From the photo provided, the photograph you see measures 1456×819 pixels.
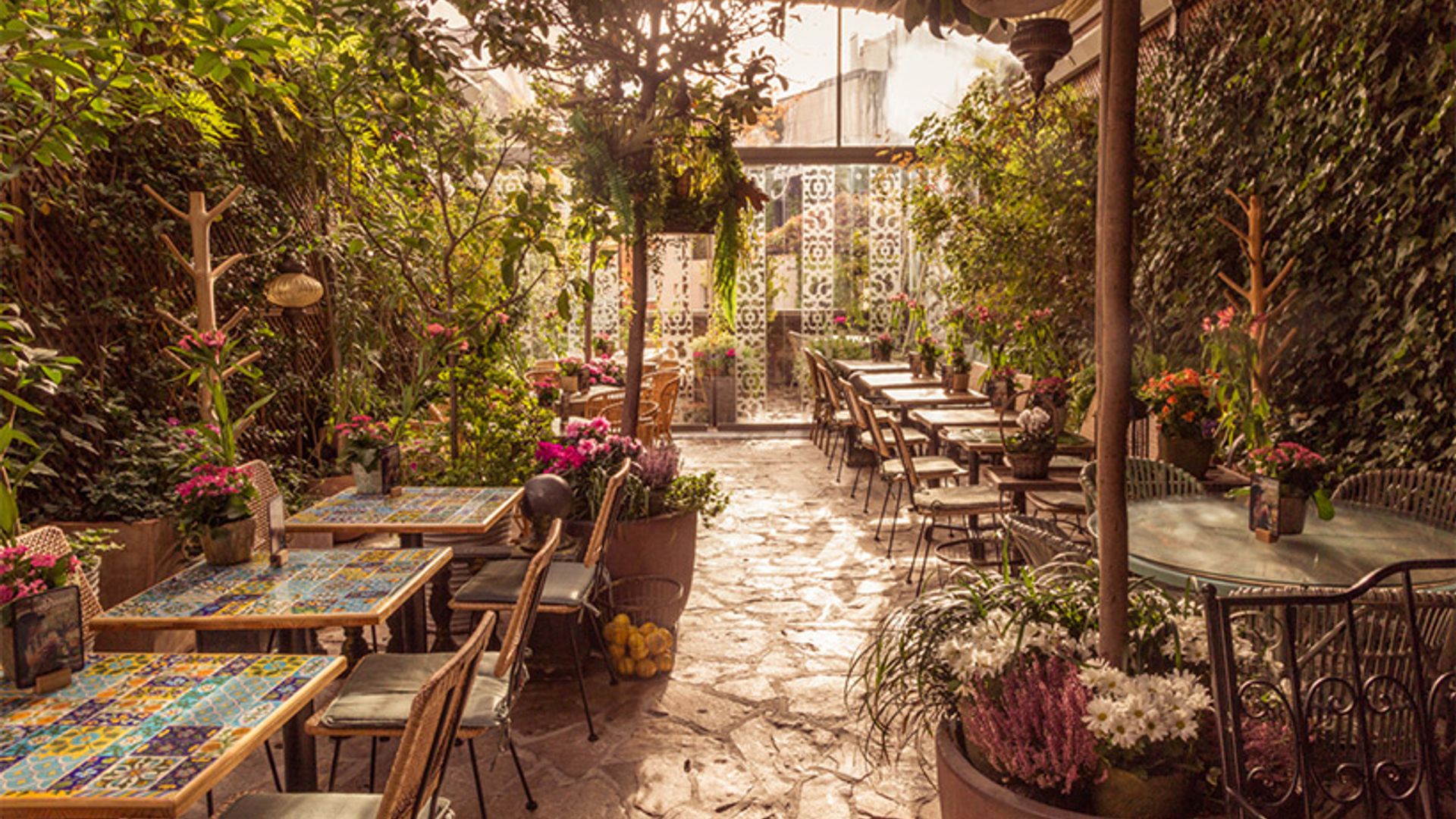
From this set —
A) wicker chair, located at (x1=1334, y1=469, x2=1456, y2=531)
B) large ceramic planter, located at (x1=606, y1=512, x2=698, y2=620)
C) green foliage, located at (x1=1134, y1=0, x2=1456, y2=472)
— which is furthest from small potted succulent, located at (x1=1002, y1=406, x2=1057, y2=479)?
large ceramic planter, located at (x1=606, y1=512, x2=698, y2=620)

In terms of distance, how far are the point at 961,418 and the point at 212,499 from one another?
15.8 feet

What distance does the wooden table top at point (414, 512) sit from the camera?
11.9ft

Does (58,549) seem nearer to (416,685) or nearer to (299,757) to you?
(299,757)

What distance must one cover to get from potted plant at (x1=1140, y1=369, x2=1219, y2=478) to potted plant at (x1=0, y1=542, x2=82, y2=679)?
4.60 metres

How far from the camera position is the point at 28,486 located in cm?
418

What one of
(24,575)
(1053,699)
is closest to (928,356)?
(1053,699)

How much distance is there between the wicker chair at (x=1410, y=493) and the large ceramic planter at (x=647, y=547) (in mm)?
2697

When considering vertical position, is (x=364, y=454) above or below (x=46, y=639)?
above

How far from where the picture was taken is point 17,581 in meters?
2.11

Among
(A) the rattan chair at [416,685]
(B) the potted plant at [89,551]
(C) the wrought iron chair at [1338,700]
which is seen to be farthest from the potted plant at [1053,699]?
(B) the potted plant at [89,551]

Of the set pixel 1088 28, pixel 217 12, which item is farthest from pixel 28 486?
pixel 1088 28

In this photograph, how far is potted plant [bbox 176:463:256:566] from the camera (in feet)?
9.79

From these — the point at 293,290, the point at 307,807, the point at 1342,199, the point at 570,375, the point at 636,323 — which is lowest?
the point at 307,807

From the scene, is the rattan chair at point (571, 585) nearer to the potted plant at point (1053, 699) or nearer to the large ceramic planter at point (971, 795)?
the potted plant at point (1053, 699)
